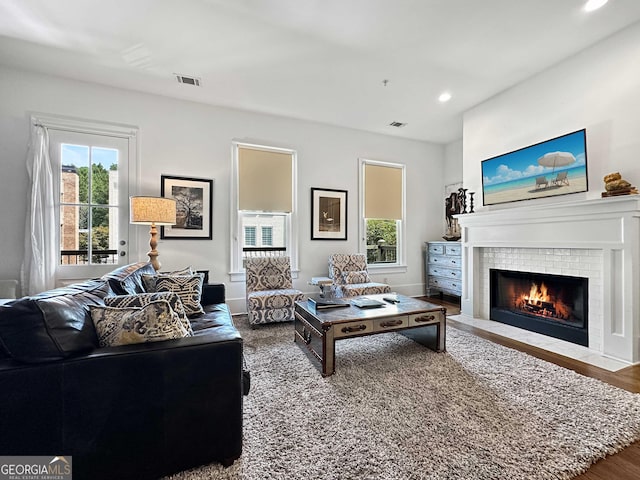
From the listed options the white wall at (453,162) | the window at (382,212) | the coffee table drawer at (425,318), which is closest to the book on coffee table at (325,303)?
the coffee table drawer at (425,318)

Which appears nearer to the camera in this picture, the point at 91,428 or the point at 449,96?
the point at 91,428

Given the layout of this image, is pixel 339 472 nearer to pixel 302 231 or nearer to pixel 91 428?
pixel 91 428

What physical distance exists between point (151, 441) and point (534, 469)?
1.75m

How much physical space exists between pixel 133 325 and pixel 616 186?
3812mm

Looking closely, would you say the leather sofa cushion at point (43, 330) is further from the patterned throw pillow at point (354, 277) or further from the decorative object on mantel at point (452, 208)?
the decorative object on mantel at point (452, 208)

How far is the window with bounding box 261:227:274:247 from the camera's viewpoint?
14.5ft

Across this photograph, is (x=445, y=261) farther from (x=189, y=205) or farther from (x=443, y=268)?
(x=189, y=205)

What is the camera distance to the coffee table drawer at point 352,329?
89.7 inches

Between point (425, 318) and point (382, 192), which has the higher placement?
point (382, 192)

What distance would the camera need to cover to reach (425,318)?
8.57 feet

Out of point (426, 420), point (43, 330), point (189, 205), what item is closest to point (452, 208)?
point (426, 420)

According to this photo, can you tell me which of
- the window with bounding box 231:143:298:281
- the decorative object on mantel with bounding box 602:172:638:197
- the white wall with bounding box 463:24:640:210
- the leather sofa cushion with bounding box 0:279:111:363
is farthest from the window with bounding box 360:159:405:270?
the leather sofa cushion with bounding box 0:279:111:363

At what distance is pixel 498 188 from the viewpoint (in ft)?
12.1

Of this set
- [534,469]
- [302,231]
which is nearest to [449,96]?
[302,231]
